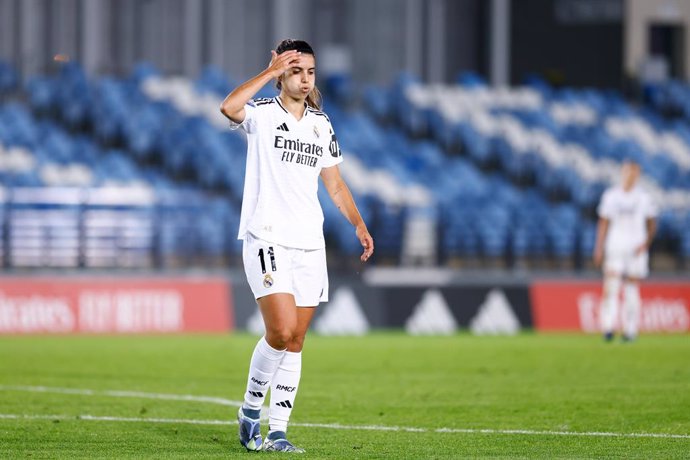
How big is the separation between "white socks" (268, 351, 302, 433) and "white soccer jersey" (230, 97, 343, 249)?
708 millimetres

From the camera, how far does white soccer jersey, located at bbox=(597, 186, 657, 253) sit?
65.0 ft

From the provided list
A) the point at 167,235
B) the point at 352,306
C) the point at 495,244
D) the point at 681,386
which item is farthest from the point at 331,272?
the point at 681,386

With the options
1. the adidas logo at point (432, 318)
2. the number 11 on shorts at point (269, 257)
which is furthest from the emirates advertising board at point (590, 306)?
the number 11 on shorts at point (269, 257)

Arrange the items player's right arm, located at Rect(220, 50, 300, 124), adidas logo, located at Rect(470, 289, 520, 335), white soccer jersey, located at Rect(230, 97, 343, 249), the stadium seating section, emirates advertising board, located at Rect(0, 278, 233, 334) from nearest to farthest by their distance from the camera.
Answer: player's right arm, located at Rect(220, 50, 300, 124) → white soccer jersey, located at Rect(230, 97, 343, 249) → emirates advertising board, located at Rect(0, 278, 233, 334) → the stadium seating section → adidas logo, located at Rect(470, 289, 520, 335)

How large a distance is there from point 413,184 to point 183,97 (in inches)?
186

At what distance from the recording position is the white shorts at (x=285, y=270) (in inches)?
324

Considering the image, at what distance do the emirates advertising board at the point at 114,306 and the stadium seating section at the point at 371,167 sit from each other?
95cm

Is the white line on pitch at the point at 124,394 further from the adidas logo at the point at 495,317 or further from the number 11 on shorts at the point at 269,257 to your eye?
the adidas logo at the point at 495,317

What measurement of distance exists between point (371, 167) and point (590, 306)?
22.1 feet

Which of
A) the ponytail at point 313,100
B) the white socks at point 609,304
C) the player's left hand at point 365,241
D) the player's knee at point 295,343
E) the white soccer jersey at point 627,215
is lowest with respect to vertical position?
the white socks at point 609,304

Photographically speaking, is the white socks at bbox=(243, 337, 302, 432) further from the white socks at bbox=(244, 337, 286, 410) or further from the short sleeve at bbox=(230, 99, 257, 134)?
the short sleeve at bbox=(230, 99, 257, 134)

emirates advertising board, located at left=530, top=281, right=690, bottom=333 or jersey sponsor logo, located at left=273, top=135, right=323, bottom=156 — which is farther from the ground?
jersey sponsor logo, located at left=273, top=135, right=323, bottom=156

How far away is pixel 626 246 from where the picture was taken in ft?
65.2

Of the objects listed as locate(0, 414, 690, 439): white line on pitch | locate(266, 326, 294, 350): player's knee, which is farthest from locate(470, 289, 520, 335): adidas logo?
locate(266, 326, 294, 350): player's knee
